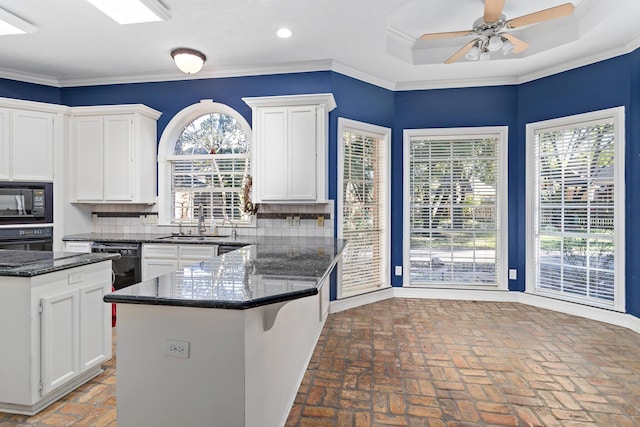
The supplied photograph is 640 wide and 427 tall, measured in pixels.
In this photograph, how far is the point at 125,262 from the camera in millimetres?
3840

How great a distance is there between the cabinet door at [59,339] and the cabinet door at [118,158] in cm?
226

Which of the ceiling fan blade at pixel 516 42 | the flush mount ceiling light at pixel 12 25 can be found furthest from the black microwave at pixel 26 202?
the ceiling fan blade at pixel 516 42

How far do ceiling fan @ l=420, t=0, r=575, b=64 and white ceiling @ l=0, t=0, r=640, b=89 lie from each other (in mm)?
302

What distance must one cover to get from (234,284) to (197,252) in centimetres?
234

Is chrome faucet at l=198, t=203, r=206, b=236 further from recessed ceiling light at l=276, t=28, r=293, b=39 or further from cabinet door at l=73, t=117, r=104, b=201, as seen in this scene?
recessed ceiling light at l=276, t=28, r=293, b=39

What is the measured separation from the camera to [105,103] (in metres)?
4.59

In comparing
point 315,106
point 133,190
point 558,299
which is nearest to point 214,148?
point 133,190

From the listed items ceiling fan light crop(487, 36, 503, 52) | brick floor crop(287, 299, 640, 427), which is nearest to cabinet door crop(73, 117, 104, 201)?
brick floor crop(287, 299, 640, 427)

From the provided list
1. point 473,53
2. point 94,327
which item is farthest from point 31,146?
point 473,53

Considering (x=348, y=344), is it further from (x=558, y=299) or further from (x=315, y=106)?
(x=558, y=299)

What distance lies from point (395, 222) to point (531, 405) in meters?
2.75

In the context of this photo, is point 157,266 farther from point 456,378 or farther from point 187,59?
point 456,378

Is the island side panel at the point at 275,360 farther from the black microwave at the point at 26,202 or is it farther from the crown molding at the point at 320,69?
the black microwave at the point at 26,202

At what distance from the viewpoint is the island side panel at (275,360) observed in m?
1.46
